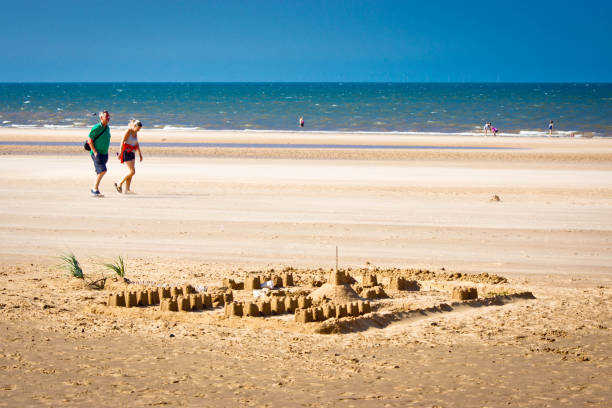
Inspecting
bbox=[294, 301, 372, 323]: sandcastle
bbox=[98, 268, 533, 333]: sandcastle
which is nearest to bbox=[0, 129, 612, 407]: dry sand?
bbox=[98, 268, 533, 333]: sandcastle

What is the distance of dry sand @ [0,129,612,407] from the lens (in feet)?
18.7

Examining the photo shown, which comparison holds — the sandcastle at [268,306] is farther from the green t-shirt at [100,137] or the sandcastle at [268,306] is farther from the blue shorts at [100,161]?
the blue shorts at [100,161]

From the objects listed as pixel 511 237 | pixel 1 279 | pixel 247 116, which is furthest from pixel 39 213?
pixel 247 116

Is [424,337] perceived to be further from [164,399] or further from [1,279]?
[1,279]

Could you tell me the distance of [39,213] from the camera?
581 inches

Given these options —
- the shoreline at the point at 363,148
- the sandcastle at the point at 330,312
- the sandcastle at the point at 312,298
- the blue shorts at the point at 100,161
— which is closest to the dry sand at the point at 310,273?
the sandcastle at the point at 312,298

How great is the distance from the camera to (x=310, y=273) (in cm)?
968

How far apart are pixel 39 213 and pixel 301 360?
973 centimetres

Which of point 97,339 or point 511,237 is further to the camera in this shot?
point 511,237

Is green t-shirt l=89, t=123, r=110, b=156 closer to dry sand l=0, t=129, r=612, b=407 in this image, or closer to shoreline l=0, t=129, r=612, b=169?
dry sand l=0, t=129, r=612, b=407

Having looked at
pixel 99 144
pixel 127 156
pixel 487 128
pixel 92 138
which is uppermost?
pixel 487 128

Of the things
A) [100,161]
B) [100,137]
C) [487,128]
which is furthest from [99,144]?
[487,128]

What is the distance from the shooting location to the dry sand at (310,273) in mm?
5703

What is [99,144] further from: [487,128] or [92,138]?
[487,128]
